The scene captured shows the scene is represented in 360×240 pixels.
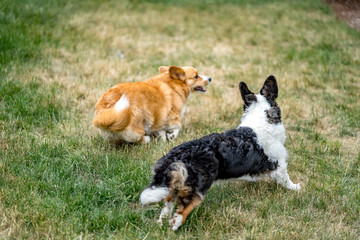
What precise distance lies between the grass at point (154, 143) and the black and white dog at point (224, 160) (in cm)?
26

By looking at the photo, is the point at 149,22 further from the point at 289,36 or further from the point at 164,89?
the point at 164,89

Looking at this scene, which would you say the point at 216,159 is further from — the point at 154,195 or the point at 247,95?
the point at 247,95

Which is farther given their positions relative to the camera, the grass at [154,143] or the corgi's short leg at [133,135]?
the corgi's short leg at [133,135]

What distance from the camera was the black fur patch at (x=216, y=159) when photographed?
10.4ft

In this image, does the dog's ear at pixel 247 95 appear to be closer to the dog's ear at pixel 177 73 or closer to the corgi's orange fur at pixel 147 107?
the corgi's orange fur at pixel 147 107

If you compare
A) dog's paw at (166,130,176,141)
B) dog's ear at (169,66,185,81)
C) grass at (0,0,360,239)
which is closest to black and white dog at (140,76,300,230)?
grass at (0,0,360,239)

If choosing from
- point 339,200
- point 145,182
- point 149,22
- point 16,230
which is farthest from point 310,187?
point 149,22

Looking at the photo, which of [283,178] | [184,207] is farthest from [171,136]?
[184,207]

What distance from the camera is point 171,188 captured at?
3059mm

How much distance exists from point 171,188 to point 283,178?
4.87 feet

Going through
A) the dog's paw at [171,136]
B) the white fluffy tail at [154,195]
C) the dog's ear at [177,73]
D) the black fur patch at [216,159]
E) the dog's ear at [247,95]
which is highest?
the dog's ear at [247,95]

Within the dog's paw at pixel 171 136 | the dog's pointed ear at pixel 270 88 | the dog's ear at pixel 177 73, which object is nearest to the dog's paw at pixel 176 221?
the dog's pointed ear at pixel 270 88

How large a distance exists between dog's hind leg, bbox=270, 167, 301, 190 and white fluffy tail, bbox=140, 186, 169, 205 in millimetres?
1398

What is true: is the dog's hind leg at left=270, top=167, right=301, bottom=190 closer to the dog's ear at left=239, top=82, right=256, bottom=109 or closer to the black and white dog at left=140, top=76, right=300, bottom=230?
the black and white dog at left=140, top=76, right=300, bottom=230
